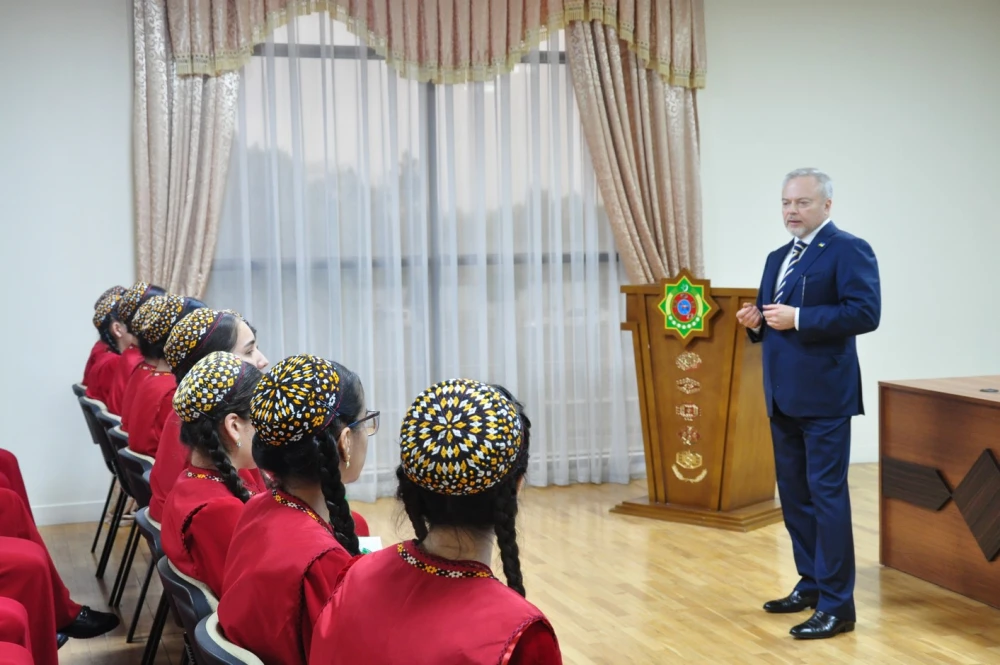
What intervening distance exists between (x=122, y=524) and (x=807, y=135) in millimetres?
4616

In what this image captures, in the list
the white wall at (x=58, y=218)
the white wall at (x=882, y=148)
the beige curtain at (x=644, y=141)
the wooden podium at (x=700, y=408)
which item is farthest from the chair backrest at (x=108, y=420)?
the white wall at (x=882, y=148)

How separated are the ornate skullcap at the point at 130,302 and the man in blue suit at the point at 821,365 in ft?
9.04

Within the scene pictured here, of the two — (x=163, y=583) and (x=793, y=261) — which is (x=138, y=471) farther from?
(x=793, y=261)

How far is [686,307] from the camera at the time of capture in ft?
17.4

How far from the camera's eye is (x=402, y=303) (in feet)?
20.3

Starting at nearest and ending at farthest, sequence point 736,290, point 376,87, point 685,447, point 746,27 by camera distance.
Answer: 1. point 736,290
2. point 685,447
3. point 376,87
4. point 746,27

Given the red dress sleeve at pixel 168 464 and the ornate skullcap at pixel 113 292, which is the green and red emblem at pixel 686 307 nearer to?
the ornate skullcap at pixel 113 292

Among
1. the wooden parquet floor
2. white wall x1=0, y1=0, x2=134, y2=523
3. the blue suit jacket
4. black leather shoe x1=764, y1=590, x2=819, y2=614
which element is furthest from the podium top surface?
white wall x1=0, y1=0, x2=134, y2=523

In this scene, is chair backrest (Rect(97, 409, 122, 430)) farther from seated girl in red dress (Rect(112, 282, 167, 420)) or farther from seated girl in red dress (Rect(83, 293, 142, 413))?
seated girl in red dress (Rect(83, 293, 142, 413))

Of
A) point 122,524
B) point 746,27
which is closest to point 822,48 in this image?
point 746,27

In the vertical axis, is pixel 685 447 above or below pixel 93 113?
below

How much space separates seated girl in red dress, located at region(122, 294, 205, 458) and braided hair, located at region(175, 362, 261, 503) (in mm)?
1084

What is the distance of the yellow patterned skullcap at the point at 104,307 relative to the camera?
17.0ft

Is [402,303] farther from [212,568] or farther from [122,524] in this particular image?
[212,568]
